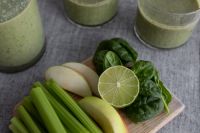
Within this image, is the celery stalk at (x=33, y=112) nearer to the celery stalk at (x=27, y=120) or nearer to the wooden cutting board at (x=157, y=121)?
the celery stalk at (x=27, y=120)

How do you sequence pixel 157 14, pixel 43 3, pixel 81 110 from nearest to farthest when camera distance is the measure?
pixel 81 110, pixel 157 14, pixel 43 3

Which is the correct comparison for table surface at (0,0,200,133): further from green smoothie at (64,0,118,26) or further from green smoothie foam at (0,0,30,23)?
green smoothie foam at (0,0,30,23)

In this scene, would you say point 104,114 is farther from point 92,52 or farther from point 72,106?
point 92,52

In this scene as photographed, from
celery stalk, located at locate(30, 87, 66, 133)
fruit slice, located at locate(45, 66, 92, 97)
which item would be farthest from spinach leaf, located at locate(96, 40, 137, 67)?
celery stalk, located at locate(30, 87, 66, 133)

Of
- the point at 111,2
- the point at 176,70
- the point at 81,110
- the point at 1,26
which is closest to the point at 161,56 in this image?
the point at 176,70

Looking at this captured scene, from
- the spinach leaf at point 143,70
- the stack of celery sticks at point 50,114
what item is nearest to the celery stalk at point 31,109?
the stack of celery sticks at point 50,114

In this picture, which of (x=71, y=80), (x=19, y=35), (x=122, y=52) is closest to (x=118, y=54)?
(x=122, y=52)

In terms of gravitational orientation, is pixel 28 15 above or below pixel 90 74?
above

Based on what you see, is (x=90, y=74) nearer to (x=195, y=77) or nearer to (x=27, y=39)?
(x=27, y=39)
